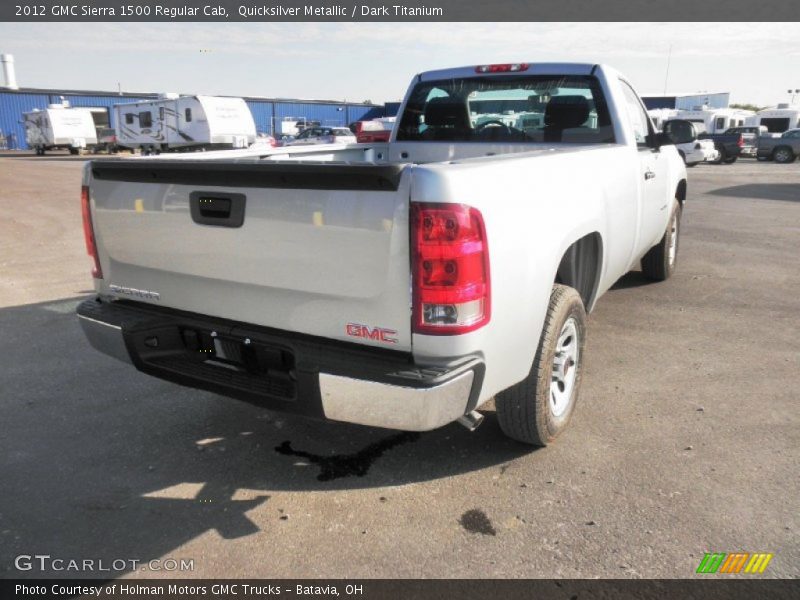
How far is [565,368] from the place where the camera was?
345cm

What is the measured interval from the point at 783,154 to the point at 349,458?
32899 mm

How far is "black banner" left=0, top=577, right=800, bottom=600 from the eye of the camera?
7.63ft

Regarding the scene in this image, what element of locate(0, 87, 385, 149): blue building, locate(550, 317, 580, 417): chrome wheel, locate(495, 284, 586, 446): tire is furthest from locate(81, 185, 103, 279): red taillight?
locate(0, 87, 385, 149): blue building

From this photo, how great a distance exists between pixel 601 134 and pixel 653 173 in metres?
0.74

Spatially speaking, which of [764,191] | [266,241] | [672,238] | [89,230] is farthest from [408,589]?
[764,191]

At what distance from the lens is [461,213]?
7.43 feet

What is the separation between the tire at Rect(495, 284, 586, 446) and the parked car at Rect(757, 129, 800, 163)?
31.7 meters

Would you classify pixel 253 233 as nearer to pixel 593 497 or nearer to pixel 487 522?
pixel 487 522

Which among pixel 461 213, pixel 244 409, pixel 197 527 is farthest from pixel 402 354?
pixel 244 409

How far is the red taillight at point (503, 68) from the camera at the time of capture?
4758 mm

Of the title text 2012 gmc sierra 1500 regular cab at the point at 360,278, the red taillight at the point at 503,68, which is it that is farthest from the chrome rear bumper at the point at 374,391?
the red taillight at the point at 503,68

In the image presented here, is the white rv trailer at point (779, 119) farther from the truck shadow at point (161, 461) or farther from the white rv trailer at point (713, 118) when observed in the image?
the truck shadow at point (161, 461)

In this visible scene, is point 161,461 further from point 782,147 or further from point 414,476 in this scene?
point 782,147

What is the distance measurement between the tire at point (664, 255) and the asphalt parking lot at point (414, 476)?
1542 millimetres
